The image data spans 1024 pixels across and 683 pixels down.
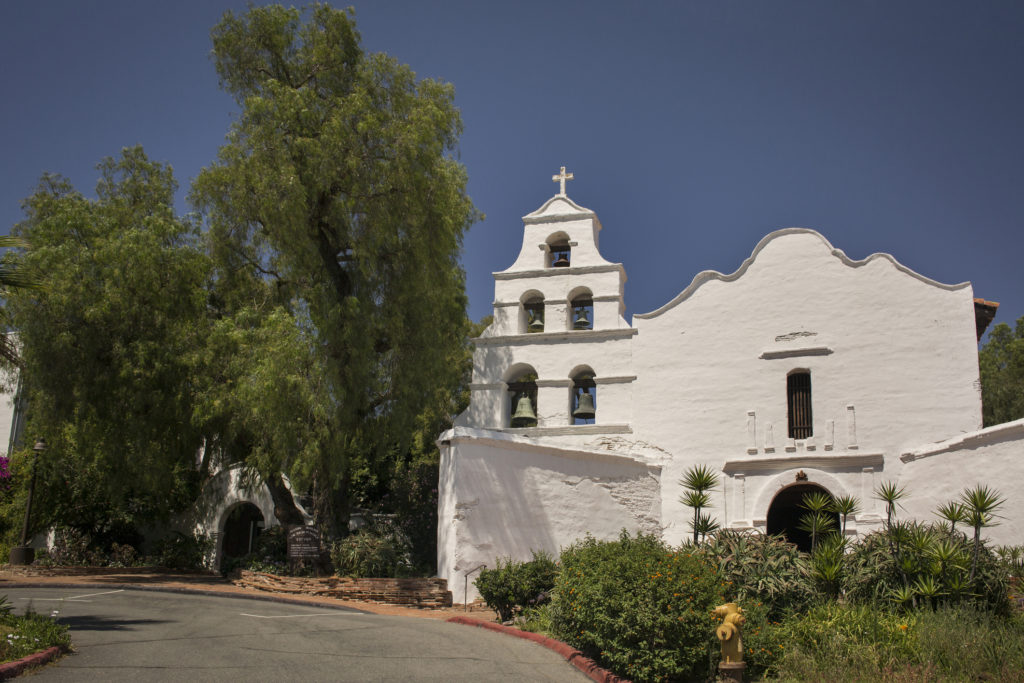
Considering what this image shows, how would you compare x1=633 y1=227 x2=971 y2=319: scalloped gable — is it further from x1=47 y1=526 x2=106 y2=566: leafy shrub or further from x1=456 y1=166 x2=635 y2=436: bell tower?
x1=47 y1=526 x2=106 y2=566: leafy shrub

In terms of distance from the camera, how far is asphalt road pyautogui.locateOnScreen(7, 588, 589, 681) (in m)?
8.53

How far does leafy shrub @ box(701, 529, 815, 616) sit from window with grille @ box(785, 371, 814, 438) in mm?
7302

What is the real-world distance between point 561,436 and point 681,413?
2.90m

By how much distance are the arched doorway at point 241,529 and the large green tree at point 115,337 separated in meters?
4.12

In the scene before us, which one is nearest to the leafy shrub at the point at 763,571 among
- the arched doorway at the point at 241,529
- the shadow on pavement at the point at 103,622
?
the shadow on pavement at the point at 103,622

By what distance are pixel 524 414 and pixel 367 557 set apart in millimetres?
5160

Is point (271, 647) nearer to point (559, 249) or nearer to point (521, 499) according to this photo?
point (521, 499)

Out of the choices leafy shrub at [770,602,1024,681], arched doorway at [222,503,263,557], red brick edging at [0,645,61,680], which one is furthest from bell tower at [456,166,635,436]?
red brick edging at [0,645,61,680]

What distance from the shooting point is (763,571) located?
11.2 meters

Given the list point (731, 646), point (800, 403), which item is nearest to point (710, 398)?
point (800, 403)

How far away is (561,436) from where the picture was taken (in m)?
20.7

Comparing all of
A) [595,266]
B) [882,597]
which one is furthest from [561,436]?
[882,597]

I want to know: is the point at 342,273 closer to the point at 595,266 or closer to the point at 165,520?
the point at 595,266

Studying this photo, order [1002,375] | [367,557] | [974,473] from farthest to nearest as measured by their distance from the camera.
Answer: [1002,375], [367,557], [974,473]
